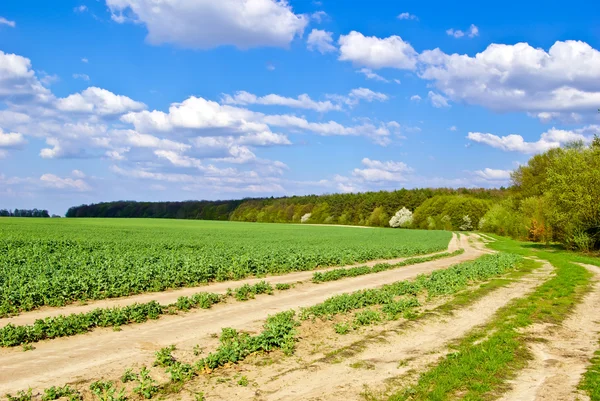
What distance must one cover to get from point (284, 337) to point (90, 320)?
6.47m

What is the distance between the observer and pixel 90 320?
1467 centimetres

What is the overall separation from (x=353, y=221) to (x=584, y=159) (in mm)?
107786

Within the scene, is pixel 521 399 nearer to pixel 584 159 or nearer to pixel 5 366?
pixel 5 366

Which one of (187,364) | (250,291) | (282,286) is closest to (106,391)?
(187,364)

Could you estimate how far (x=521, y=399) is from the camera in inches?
361

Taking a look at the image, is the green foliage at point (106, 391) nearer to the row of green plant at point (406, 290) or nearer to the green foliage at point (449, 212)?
the row of green plant at point (406, 290)

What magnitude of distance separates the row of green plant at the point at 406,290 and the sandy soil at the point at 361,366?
2396mm

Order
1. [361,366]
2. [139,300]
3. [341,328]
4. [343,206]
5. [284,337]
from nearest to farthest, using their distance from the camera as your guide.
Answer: [361,366], [284,337], [341,328], [139,300], [343,206]

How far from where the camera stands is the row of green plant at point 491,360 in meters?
9.48

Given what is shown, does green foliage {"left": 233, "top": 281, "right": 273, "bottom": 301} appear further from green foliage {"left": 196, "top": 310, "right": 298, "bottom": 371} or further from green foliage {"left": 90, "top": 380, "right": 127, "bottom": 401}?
green foliage {"left": 90, "top": 380, "right": 127, "bottom": 401}

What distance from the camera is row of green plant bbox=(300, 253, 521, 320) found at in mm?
17109

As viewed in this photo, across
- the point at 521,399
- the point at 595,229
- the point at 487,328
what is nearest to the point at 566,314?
the point at 487,328

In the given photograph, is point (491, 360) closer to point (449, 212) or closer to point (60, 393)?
point (60, 393)

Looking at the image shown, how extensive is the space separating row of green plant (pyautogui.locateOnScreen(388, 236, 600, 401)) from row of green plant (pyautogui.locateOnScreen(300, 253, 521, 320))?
13.4 ft
